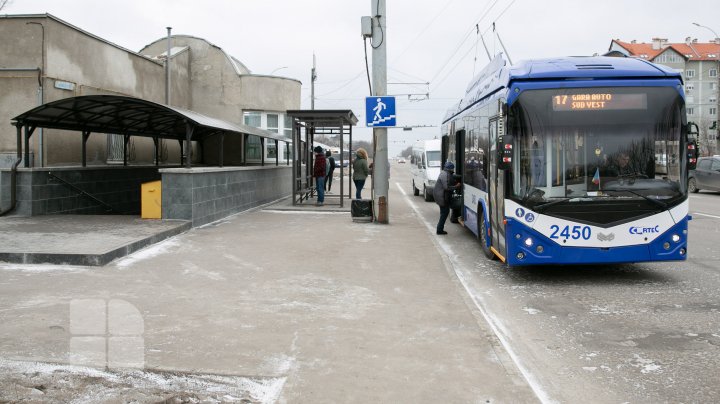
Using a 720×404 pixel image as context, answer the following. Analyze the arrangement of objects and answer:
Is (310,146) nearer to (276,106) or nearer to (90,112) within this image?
(276,106)

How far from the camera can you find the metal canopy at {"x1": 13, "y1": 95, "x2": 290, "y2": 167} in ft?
42.9

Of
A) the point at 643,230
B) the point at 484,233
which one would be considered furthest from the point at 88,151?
the point at 643,230

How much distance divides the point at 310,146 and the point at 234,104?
540 centimetres

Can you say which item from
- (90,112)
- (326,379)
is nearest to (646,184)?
(326,379)

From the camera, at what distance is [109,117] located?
51.1ft

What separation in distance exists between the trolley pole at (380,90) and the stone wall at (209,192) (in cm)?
381

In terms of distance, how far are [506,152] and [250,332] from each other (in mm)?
4141

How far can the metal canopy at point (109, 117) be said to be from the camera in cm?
1309

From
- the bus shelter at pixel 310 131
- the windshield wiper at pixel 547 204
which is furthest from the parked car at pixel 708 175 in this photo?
the windshield wiper at pixel 547 204

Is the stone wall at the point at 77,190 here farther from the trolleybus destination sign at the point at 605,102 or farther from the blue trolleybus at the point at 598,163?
the trolleybus destination sign at the point at 605,102

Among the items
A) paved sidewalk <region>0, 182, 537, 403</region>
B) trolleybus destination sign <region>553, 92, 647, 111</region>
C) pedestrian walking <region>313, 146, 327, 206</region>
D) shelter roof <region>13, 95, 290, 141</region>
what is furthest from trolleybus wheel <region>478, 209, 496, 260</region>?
pedestrian walking <region>313, 146, 327, 206</region>

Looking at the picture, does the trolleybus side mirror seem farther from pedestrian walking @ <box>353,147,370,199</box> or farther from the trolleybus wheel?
pedestrian walking @ <box>353,147,370,199</box>

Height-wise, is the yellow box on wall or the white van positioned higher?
the white van

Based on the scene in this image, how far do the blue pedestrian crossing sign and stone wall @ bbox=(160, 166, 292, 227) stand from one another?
154 inches
